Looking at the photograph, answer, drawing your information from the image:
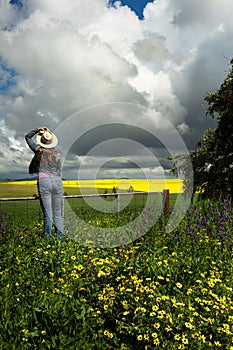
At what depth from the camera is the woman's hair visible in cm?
756

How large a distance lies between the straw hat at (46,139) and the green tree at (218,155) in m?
9.94

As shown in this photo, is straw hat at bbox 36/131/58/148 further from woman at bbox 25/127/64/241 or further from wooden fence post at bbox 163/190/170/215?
wooden fence post at bbox 163/190/170/215

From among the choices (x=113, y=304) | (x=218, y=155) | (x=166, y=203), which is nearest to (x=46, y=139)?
(x=166, y=203)

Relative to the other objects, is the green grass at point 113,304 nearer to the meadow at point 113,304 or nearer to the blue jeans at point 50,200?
the meadow at point 113,304

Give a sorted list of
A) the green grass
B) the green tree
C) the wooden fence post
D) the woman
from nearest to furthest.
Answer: the green grass
the woman
the wooden fence post
the green tree

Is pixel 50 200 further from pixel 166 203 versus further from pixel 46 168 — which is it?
pixel 166 203

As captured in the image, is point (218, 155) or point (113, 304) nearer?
point (113, 304)

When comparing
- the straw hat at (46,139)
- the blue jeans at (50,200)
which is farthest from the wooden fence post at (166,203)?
the straw hat at (46,139)

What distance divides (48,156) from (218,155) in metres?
11.3

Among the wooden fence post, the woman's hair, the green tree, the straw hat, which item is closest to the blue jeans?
the woman's hair

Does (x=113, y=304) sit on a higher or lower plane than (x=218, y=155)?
lower

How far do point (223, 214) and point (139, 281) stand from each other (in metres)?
5.11

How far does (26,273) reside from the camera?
4.89 meters

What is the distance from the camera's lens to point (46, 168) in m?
7.62
